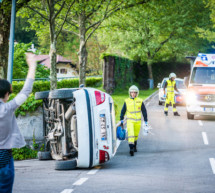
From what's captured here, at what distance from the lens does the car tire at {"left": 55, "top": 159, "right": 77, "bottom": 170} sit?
9391mm

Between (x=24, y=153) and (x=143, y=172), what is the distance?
12.2 ft

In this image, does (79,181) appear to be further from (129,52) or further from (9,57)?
(129,52)

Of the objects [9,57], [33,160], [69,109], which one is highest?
[9,57]

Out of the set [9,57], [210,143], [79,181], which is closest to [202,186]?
[79,181]

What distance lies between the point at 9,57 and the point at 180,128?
6388 mm

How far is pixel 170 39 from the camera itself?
4881cm

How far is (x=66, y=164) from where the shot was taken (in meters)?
9.42

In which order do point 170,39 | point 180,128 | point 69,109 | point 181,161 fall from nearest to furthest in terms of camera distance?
point 69,109 < point 181,161 < point 180,128 < point 170,39

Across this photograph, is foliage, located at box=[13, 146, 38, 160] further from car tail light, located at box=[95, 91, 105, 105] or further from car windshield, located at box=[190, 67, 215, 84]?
car windshield, located at box=[190, 67, 215, 84]

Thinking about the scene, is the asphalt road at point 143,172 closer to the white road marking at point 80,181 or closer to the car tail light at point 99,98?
the white road marking at point 80,181

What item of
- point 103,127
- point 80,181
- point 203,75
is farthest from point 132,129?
point 203,75

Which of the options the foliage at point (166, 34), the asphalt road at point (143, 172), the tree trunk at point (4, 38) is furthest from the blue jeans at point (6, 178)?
the foliage at point (166, 34)

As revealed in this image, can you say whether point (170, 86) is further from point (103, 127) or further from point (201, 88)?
point (103, 127)

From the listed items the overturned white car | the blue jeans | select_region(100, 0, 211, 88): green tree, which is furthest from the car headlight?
select_region(100, 0, 211, 88): green tree
